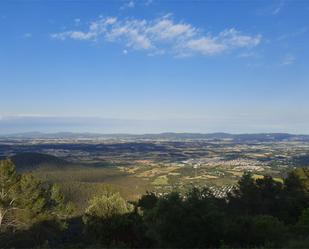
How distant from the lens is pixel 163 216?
21.0 m

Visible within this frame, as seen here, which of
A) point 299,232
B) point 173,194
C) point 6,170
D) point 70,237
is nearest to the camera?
point 173,194

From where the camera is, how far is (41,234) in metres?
36.7

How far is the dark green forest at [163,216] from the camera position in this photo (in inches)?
821

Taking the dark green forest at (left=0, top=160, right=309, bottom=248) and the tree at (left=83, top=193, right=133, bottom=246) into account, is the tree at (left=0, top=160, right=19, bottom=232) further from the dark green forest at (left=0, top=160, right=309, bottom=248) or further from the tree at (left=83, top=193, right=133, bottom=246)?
the tree at (left=83, top=193, right=133, bottom=246)

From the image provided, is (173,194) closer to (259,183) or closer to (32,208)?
(32,208)

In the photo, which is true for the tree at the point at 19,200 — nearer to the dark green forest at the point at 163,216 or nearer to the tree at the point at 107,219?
the dark green forest at the point at 163,216

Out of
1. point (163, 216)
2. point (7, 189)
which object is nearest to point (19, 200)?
point (7, 189)

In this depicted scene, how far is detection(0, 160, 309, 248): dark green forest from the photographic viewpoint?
20.9 meters

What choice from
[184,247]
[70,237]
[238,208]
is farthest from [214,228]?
[70,237]

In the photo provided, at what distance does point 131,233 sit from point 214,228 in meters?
11.4

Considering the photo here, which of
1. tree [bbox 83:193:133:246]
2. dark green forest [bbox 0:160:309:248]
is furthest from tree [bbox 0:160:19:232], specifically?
tree [bbox 83:193:133:246]

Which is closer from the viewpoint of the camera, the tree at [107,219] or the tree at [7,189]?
the tree at [107,219]

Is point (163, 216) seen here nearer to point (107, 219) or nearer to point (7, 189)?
point (107, 219)

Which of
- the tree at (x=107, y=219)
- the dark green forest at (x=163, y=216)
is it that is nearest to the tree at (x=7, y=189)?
the dark green forest at (x=163, y=216)
